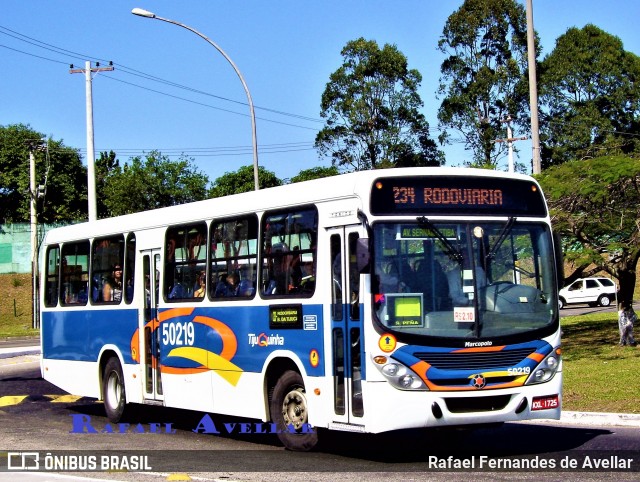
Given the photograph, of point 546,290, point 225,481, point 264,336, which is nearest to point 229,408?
point 264,336

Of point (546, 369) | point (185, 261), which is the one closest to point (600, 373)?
point (546, 369)

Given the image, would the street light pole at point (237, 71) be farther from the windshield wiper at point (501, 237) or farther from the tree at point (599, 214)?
the windshield wiper at point (501, 237)

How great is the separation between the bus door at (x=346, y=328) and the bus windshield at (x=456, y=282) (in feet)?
1.36

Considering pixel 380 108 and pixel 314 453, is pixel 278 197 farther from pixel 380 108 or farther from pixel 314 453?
pixel 380 108

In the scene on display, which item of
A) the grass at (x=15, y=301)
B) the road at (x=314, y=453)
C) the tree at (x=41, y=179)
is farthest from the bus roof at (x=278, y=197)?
the tree at (x=41, y=179)

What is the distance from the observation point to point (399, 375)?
1069cm

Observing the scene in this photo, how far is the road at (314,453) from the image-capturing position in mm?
10555

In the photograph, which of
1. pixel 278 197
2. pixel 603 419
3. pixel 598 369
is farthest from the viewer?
pixel 598 369

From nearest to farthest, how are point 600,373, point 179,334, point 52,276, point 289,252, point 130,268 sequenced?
point 289,252, point 179,334, point 130,268, point 600,373, point 52,276

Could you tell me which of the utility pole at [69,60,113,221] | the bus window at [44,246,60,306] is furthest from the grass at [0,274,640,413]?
the utility pole at [69,60,113,221]

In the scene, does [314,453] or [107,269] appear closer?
[314,453]

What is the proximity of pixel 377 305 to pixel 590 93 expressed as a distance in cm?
5140

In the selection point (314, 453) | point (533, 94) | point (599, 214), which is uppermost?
point (533, 94)

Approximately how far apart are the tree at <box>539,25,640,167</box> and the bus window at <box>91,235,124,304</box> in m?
44.1
